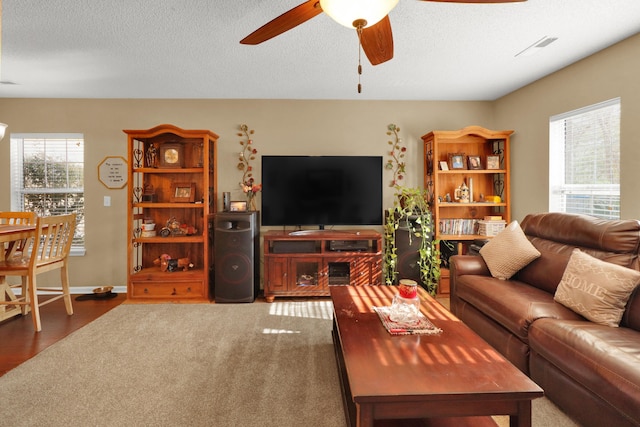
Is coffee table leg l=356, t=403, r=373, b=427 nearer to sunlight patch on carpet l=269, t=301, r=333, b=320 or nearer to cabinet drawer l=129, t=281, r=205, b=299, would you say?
sunlight patch on carpet l=269, t=301, r=333, b=320

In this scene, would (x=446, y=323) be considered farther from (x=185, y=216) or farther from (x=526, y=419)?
(x=185, y=216)

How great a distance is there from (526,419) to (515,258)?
1683 millimetres

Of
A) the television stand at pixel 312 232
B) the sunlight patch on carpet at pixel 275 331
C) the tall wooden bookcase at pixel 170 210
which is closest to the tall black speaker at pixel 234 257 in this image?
the tall wooden bookcase at pixel 170 210

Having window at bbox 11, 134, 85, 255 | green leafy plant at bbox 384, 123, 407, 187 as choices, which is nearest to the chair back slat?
window at bbox 11, 134, 85, 255

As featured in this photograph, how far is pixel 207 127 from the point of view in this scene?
410cm

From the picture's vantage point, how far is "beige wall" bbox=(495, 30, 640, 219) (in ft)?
8.35

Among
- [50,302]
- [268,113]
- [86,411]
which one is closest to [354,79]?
[268,113]

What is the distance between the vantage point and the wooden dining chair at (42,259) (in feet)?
9.35

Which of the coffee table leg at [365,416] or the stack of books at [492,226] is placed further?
the stack of books at [492,226]

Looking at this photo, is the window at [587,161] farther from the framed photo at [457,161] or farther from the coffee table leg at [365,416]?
the coffee table leg at [365,416]

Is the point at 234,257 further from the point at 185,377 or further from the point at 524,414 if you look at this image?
the point at 524,414

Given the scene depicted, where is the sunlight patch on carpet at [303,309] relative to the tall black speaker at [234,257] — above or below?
below

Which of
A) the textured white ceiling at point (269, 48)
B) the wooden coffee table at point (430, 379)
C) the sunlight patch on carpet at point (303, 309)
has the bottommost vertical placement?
the sunlight patch on carpet at point (303, 309)

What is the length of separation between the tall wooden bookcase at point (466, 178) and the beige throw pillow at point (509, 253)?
40.7 inches
